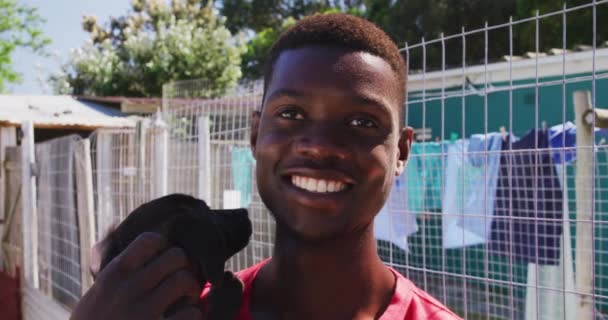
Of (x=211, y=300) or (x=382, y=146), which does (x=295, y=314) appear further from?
(x=382, y=146)

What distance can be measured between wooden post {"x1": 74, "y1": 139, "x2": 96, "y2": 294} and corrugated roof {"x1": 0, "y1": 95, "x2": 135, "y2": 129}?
112 inches

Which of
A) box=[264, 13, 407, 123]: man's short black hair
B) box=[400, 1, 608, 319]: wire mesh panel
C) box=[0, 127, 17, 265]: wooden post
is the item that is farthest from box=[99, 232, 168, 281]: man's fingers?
box=[0, 127, 17, 265]: wooden post

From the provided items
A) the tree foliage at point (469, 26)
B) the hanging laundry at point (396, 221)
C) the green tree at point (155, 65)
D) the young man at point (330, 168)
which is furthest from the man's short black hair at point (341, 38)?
the green tree at point (155, 65)

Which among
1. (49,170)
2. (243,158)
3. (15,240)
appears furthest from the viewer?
(15,240)

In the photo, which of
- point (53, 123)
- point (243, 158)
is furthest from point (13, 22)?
point (243, 158)

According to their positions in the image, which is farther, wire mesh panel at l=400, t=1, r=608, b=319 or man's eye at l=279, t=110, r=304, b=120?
wire mesh panel at l=400, t=1, r=608, b=319

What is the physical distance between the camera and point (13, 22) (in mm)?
20562

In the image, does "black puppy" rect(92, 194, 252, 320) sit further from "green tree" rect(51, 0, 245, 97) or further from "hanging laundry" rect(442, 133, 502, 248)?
"green tree" rect(51, 0, 245, 97)

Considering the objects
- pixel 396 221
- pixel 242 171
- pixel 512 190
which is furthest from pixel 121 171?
pixel 512 190

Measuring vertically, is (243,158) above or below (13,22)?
below

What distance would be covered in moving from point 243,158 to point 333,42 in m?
2.88

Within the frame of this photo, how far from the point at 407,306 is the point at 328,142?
0.41m

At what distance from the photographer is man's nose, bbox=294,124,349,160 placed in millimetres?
1225

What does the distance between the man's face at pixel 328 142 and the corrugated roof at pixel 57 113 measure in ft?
22.4
